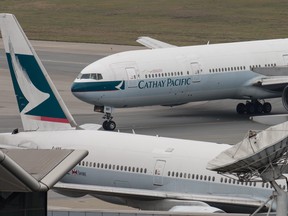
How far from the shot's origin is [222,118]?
219 feet

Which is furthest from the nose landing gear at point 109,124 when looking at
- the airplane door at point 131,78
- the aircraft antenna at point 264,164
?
the aircraft antenna at point 264,164

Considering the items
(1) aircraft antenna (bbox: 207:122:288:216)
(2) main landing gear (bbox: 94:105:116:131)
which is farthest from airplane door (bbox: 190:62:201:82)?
(1) aircraft antenna (bbox: 207:122:288:216)

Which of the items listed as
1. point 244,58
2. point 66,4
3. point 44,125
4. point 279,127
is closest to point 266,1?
point 66,4

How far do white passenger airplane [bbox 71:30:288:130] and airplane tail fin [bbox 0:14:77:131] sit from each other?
15.0 metres

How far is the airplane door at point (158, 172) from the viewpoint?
4084 cm

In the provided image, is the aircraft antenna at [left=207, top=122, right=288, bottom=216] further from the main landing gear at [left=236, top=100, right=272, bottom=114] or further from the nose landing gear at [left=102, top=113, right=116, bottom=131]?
the main landing gear at [left=236, top=100, right=272, bottom=114]

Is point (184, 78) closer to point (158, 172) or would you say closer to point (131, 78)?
point (131, 78)

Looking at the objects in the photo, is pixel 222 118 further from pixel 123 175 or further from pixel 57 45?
pixel 57 45

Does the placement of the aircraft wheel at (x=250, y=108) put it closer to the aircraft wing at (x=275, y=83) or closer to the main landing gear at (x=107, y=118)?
the aircraft wing at (x=275, y=83)

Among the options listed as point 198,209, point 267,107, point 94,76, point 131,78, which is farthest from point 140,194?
point 267,107

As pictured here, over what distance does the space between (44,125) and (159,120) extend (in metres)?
20.4

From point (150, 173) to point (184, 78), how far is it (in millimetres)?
23552

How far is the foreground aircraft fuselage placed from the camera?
39.0 m

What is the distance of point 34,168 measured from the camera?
2467cm
